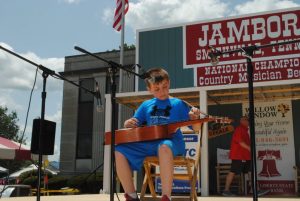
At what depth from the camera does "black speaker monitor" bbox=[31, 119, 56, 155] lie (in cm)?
459

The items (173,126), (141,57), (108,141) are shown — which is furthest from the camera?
(141,57)

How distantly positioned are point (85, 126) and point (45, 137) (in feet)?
63.6

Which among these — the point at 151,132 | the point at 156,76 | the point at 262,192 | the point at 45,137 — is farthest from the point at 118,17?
the point at 151,132

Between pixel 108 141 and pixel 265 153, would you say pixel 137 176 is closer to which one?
pixel 265 153

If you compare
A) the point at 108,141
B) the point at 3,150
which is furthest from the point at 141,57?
the point at 108,141

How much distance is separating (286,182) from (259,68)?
2563mm

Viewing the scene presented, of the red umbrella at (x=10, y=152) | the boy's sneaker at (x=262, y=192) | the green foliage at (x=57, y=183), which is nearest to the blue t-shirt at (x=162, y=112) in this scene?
the boy's sneaker at (x=262, y=192)

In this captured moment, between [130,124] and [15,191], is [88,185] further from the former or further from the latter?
[130,124]

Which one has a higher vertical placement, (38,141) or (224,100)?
(224,100)

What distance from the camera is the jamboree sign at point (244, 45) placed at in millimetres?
8852

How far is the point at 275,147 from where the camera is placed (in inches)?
350

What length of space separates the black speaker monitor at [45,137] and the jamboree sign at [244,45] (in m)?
5.04

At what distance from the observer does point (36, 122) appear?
4691 mm

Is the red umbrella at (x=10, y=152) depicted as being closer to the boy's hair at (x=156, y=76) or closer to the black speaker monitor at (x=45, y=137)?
the black speaker monitor at (x=45, y=137)
